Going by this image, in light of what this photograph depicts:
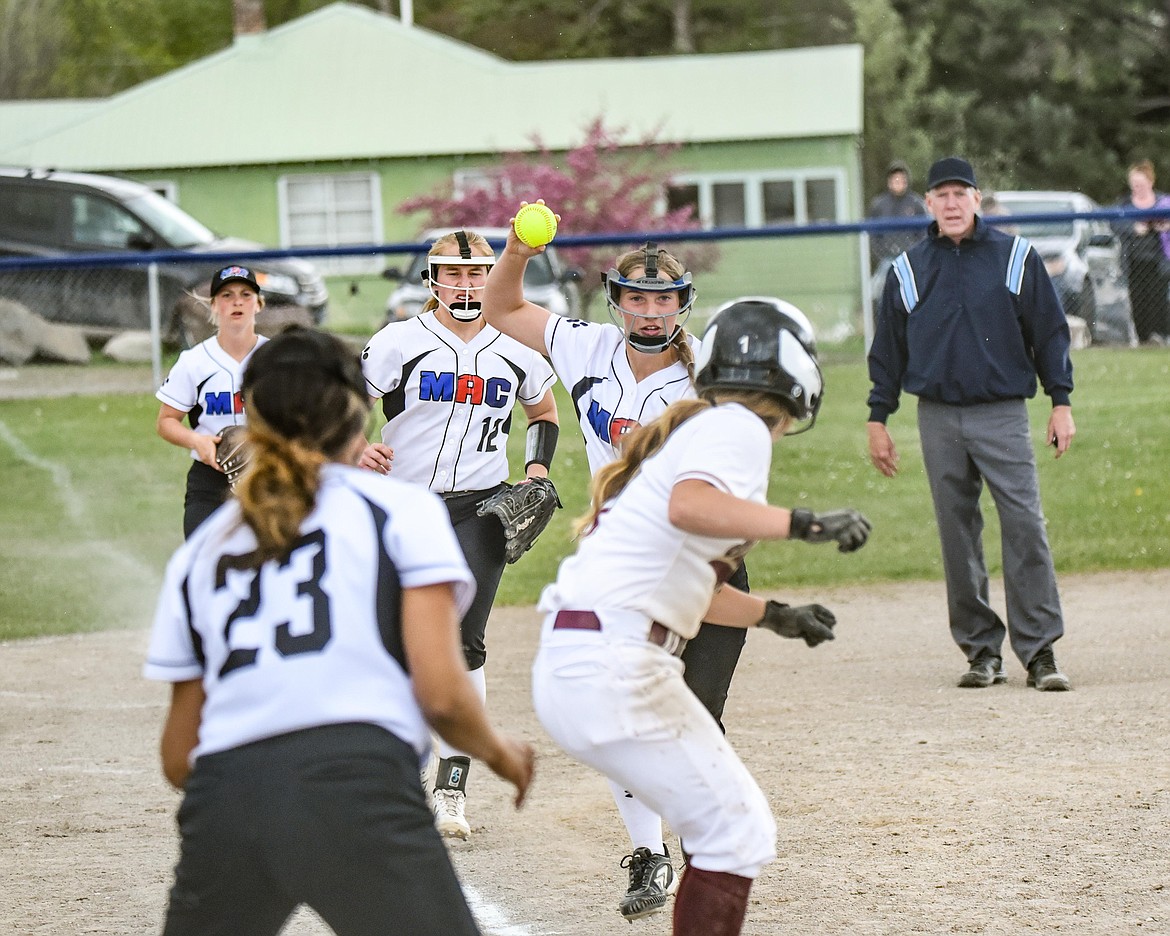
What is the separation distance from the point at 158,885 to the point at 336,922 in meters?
2.72

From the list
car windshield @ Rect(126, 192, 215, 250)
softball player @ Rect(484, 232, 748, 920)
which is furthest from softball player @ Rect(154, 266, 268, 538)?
car windshield @ Rect(126, 192, 215, 250)

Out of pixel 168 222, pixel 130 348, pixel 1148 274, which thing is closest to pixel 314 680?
pixel 1148 274

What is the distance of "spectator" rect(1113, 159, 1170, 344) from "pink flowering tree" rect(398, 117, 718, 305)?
1128cm

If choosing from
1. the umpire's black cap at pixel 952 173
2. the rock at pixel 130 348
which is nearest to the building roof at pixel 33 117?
the rock at pixel 130 348

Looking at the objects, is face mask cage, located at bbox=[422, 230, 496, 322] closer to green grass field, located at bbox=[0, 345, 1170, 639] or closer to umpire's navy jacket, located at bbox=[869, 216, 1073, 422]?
umpire's navy jacket, located at bbox=[869, 216, 1073, 422]

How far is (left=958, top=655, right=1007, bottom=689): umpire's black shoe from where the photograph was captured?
26.4 feet

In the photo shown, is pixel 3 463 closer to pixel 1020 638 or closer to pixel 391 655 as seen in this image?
pixel 1020 638

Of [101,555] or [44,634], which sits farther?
[101,555]

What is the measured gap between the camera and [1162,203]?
15680mm

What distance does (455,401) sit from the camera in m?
6.30

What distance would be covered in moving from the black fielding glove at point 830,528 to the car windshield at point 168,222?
15694 millimetres

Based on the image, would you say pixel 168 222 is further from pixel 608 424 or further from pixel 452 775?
pixel 608 424

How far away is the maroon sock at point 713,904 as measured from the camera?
12.0 feet

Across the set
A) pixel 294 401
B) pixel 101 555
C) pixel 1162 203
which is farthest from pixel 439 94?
pixel 294 401
